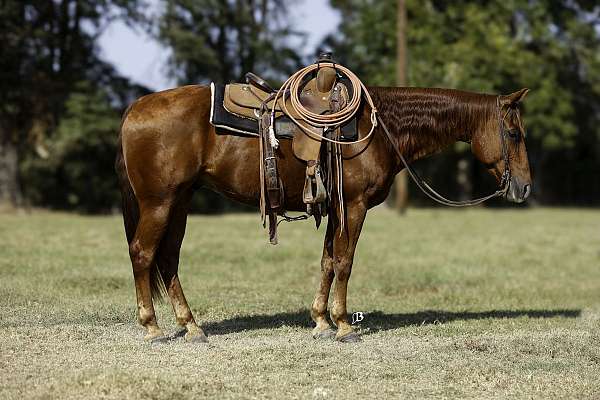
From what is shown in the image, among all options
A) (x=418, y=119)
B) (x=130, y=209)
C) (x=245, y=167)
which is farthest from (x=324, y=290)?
(x=130, y=209)

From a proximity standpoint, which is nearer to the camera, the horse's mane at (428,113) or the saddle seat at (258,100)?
the saddle seat at (258,100)

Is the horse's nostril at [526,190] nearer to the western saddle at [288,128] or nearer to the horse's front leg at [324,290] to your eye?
the western saddle at [288,128]

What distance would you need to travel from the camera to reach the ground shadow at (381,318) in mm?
8180

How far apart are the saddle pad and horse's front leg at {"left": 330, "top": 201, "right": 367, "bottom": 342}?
0.68 m

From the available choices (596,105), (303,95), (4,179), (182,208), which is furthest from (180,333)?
(596,105)

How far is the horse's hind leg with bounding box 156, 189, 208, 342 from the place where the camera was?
287 inches

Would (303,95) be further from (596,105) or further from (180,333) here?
(596,105)

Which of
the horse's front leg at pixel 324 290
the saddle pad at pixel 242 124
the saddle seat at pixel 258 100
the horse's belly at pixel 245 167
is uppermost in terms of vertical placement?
the saddle seat at pixel 258 100

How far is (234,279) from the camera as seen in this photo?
1177 centimetres

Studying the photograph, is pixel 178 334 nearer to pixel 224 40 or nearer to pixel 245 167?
pixel 245 167

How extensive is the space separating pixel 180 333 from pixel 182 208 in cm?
119

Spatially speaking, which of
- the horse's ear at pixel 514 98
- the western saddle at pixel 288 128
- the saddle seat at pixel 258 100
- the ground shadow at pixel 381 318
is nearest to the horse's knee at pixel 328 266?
the western saddle at pixel 288 128

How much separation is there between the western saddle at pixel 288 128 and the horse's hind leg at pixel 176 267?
812mm

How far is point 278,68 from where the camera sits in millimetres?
32562
